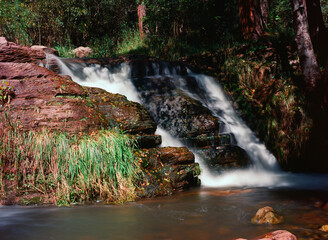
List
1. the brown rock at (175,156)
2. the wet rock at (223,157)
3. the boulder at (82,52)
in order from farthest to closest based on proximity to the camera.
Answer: the boulder at (82,52)
the wet rock at (223,157)
the brown rock at (175,156)

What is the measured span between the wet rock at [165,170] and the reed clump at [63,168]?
371mm

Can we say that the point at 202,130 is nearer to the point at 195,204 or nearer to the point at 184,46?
the point at 195,204

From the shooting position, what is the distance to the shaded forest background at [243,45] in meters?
6.43

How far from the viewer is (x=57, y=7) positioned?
1434 centimetres

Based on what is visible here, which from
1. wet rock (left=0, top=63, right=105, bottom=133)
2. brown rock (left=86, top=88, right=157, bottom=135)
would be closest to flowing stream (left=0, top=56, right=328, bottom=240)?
brown rock (left=86, top=88, right=157, bottom=135)

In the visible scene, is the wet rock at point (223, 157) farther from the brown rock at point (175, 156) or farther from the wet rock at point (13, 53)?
the wet rock at point (13, 53)

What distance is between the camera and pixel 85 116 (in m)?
4.96

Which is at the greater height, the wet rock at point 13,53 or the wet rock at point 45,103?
the wet rock at point 13,53

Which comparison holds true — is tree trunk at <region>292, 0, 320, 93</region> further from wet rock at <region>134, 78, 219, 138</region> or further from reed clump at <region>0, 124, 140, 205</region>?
reed clump at <region>0, 124, 140, 205</region>

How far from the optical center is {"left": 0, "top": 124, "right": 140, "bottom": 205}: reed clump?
13.5 feet

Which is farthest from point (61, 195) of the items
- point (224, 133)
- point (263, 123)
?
point (263, 123)

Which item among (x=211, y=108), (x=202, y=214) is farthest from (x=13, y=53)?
(x=202, y=214)

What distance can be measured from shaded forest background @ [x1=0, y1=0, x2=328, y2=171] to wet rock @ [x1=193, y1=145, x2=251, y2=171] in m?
1.18

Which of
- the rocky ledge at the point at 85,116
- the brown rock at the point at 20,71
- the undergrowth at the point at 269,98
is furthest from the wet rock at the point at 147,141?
the undergrowth at the point at 269,98
